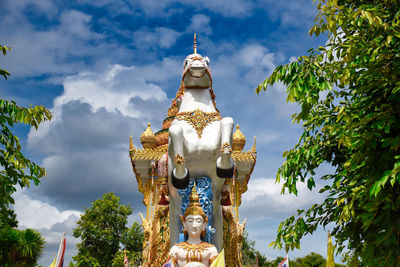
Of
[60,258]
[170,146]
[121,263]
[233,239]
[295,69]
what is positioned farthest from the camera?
[121,263]

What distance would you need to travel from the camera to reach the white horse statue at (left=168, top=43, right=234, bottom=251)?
6035 millimetres

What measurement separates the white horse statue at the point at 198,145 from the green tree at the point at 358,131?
3.20 feet

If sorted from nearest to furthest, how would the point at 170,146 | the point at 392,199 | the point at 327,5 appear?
the point at 392,199 < the point at 327,5 < the point at 170,146

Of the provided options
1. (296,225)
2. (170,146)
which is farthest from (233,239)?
(170,146)

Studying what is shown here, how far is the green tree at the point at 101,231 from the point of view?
19891mm

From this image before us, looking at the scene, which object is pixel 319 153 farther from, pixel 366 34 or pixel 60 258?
pixel 60 258

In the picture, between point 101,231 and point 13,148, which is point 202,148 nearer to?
point 13,148

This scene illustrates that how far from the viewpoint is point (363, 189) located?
4918mm

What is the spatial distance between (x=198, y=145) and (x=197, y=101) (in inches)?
37.3

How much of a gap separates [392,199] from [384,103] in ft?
3.63

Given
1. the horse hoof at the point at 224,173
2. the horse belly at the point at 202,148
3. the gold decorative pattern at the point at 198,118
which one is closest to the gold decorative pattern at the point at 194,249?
the horse hoof at the point at 224,173

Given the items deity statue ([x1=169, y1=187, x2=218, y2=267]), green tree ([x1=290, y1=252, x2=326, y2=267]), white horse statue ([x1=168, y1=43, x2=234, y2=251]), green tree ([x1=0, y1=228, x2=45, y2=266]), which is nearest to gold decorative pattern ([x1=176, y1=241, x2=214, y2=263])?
deity statue ([x1=169, y1=187, x2=218, y2=267])

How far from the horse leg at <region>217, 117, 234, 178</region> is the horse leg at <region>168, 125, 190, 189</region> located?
51 centimetres

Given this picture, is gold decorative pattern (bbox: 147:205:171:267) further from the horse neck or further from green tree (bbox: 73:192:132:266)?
green tree (bbox: 73:192:132:266)
